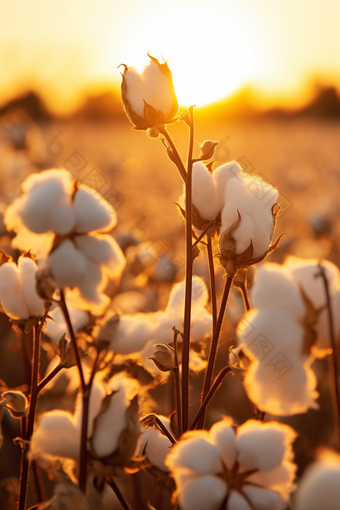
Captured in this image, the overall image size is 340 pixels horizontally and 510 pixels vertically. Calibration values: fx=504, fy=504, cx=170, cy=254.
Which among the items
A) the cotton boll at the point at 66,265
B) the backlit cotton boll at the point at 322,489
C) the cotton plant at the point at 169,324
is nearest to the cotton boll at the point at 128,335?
the cotton plant at the point at 169,324

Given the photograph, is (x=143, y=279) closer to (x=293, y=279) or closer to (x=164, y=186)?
(x=293, y=279)

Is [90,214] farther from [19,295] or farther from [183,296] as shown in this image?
[183,296]

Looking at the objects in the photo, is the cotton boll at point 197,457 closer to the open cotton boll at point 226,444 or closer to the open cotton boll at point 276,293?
the open cotton boll at point 226,444

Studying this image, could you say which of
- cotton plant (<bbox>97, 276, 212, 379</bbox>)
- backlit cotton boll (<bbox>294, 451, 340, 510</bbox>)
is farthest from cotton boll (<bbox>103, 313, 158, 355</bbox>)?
backlit cotton boll (<bbox>294, 451, 340, 510</bbox>)

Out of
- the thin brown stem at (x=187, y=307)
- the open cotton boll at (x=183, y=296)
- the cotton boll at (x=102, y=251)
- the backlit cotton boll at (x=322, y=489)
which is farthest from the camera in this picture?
Result: the open cotton boll at (x=183, y=296)

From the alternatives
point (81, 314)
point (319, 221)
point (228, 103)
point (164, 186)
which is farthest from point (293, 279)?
point (228, 103)

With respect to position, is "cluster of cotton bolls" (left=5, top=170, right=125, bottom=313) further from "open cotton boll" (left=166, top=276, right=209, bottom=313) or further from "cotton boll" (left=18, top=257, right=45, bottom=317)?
"open cotton boll" (left=166, top=276, right=209, bottom=313)

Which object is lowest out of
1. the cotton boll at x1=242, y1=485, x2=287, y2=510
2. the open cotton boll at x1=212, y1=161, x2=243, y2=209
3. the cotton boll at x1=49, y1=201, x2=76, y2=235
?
the cotton boll at x1=242, y1=485, x2=287, y2=510
